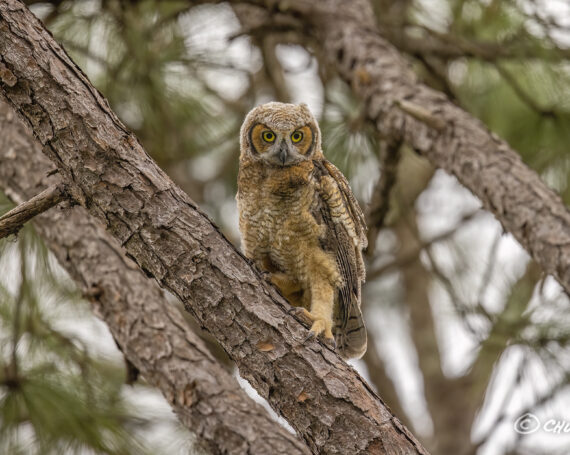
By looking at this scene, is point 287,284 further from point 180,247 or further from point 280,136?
point 180,247

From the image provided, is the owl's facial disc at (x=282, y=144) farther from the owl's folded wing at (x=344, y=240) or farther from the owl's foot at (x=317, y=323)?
the owl's foot at (x=317, y=323)

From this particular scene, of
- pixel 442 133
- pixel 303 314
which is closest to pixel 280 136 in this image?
pixel 303 314

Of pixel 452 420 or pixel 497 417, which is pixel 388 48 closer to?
pixel 497 417

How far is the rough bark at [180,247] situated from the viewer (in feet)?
7.77

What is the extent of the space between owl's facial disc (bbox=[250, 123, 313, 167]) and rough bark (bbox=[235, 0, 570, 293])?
2.43 feet

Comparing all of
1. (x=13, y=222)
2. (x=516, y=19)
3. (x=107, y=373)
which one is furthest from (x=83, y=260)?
(x=516, y=19)

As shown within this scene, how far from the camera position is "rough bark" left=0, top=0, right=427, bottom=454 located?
2367 mm

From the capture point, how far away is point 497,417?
3.85m

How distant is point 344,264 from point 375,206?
2.30ft

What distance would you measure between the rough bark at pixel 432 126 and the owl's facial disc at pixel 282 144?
2.43 feet

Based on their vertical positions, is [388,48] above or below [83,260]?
below

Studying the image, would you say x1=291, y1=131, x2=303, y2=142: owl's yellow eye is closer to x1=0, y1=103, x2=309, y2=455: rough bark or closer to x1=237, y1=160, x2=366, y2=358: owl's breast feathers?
x1=237, y1=160, x2=366, y2=358: owl's breast feathers

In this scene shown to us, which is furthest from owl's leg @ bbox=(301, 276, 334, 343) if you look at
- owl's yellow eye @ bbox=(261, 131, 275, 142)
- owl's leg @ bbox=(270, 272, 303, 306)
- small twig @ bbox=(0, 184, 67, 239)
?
small twig @ bbox=(0, 184, 67, 239)

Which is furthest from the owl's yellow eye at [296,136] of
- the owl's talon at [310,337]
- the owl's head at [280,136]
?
the owl's talon at [310,337]
